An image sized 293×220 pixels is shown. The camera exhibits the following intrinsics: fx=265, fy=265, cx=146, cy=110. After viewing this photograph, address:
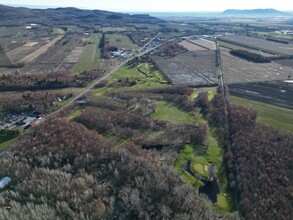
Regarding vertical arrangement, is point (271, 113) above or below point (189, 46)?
below

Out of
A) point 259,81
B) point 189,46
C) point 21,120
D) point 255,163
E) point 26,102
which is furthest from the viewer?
point 189,46

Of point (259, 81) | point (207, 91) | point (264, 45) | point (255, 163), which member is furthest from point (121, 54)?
point (255, 163)

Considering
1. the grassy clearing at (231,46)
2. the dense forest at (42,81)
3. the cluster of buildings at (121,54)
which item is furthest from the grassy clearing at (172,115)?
the grassy clearing at (231,46)

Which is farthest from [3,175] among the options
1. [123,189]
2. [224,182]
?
[224,182]

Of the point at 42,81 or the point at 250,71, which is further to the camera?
the point at 250,71

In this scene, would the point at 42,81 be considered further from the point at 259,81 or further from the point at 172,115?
the point at 259,81

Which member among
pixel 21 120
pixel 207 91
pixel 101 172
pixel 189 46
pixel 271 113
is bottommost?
pixel 21 120

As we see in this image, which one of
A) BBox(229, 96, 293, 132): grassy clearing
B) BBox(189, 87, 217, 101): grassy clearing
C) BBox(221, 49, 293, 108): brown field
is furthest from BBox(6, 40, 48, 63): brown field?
BBox(229, 96, 293, 132): grassy clearing

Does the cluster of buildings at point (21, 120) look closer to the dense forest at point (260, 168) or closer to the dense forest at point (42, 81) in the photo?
the dense forest at point (42, 81)
